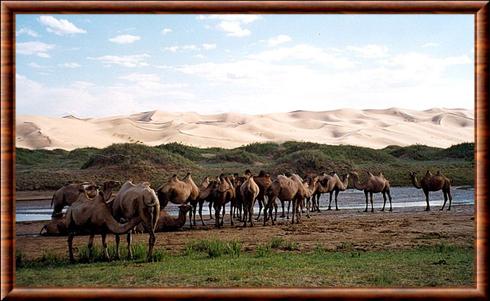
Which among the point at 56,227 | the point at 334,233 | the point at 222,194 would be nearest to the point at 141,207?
the point at 56,227

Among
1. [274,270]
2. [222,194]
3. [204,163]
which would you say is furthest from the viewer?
[204,163]

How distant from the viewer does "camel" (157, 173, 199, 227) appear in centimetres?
1941

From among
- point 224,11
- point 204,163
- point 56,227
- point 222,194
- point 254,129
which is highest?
point 254,129

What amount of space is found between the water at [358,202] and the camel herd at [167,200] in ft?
3.91

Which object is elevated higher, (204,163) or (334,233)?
(204,163)

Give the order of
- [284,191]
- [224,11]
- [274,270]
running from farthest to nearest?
[284,191] < [274,270] < [224,11]

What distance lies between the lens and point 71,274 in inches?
456

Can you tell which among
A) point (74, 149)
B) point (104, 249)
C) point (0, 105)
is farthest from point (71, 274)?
point (74, 149)

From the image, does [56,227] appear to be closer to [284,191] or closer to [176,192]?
[176,192]

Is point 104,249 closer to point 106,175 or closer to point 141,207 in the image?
point 141,207

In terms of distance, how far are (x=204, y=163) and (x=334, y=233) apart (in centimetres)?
2495

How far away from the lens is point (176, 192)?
64.4 ft

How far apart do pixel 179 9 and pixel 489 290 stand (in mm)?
6522

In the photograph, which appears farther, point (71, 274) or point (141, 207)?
point (141, 207)
